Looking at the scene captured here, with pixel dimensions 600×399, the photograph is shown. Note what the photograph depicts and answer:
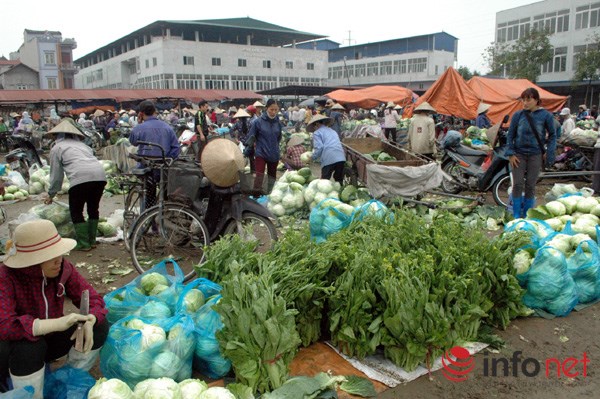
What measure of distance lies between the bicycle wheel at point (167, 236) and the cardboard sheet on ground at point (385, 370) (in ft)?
7.13

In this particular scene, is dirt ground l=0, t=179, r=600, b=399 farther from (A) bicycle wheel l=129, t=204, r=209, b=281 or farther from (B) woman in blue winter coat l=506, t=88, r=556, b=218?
(B) woman in blue winter coat l=506, t=88, r=556, b=218

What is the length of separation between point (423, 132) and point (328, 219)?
5069 millimetres

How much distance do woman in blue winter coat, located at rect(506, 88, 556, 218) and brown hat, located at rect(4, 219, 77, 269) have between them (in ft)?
18.6

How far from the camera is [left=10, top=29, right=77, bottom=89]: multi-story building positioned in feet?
197

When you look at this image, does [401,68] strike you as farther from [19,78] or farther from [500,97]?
[500,97]

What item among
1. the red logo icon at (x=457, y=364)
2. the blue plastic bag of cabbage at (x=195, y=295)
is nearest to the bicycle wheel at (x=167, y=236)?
the blue plastic bag of cabbage at (x=195, y=295)

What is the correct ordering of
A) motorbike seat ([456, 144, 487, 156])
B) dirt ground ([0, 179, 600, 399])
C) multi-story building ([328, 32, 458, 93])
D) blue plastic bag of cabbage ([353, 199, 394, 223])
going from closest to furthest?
1. dirt ground ([0, 179, 600, 399])
2. blue plastic bag of cabbage ([353, 199, 394, 223])
3. motorbike seat ([456, 144, 487, 156])
4. multi-story building ([328, 32, 458, 93])

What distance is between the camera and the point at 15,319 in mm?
2553

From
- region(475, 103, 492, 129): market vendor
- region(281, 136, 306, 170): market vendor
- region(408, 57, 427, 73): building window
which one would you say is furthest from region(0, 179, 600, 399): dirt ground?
region(408, 57, 427, 73): building window

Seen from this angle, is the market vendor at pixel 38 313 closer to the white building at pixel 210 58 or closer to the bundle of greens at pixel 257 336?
the bundle of greens at pixel 257 336

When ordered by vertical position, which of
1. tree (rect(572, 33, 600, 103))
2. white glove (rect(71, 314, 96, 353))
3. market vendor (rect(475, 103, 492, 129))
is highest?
tree (rect(572, 33, 600, 103))

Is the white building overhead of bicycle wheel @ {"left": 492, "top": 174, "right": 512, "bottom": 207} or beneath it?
overhead

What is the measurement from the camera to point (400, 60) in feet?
216

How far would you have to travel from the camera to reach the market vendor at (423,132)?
30.4ft
